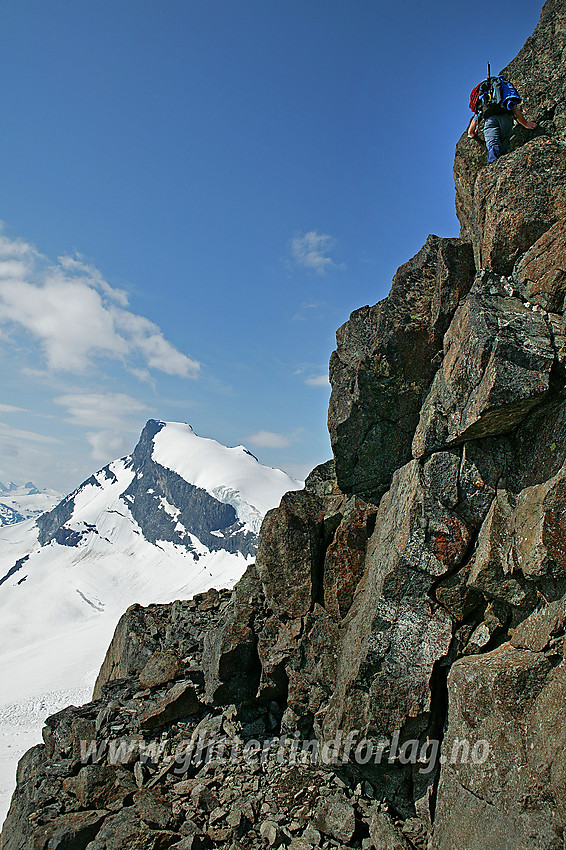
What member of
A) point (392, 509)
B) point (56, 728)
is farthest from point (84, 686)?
point (392, 509)

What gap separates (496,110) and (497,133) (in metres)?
0.87

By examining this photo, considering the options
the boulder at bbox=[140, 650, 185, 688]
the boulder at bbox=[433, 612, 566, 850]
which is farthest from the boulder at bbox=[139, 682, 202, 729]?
the boulder at bbox=[433, 612, 566, 850]

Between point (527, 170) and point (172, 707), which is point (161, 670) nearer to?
point (172, 707)

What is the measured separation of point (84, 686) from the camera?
177500 millimetres

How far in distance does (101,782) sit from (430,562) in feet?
43.8

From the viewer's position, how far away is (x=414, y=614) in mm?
13383

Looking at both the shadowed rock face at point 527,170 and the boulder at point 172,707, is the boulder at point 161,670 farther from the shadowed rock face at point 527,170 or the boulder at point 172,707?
the shadowed rock face at point 527,170

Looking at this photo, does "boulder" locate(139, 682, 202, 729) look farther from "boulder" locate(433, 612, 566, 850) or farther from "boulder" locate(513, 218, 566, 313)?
"boulder" locate(513, 218, 566, 313)

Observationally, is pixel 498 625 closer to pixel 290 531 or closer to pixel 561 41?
pixel 290 531

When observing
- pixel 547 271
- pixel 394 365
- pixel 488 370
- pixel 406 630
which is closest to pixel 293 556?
pixel 406 630

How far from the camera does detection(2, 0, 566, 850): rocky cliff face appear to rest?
10969mm

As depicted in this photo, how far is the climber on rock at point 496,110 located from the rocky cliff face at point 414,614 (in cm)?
99

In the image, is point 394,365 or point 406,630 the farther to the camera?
point 394,365

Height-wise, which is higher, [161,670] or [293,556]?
[293,556]
